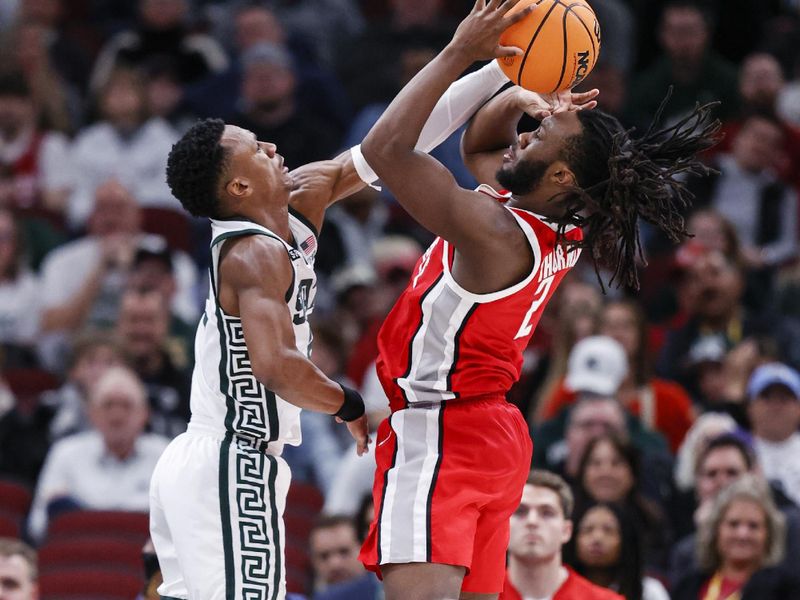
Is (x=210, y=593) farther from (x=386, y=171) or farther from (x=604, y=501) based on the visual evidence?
(x=604, y=501)

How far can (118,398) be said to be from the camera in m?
8.86

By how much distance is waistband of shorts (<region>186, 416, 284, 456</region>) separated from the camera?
203 inches

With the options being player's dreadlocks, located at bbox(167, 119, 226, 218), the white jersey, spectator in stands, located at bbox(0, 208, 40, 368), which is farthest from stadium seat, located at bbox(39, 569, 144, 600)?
player's dreadlocks, located at bbox(167, 119, 226, 218)

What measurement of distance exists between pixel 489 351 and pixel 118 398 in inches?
160

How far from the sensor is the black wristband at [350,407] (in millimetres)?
5094

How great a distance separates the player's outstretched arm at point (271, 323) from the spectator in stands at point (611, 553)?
2.45 m

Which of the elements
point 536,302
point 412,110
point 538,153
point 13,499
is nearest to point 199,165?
point 412,110

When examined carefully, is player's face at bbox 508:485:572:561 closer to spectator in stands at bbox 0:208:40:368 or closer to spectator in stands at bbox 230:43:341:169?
spectator in stands at bbox 0:208:40:368

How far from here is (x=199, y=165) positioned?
202 inches

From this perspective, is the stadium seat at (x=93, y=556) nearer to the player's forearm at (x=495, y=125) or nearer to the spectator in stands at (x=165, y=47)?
the player's forearm at (x=495, y=125)

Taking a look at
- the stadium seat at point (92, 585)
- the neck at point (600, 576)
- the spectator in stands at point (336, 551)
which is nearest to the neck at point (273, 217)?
the neck at point (600, 576)

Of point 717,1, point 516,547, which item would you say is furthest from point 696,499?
point 717,1

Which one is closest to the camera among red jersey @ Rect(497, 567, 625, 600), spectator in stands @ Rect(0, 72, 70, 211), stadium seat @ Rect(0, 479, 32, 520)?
red jersey @ Rect(497, 567, 625, 600)

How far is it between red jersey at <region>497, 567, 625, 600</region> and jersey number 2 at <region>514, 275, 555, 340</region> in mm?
1546
